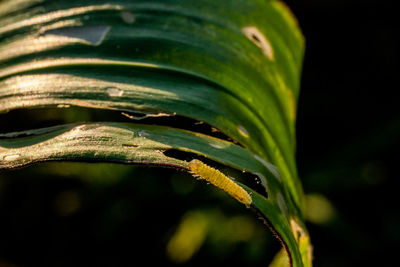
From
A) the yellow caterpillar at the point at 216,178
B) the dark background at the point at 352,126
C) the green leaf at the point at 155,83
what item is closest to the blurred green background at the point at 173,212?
the dark background at the point at 352,126

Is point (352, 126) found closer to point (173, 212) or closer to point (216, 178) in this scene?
point (173, 212)

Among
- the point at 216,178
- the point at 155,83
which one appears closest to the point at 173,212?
the point at 155,83

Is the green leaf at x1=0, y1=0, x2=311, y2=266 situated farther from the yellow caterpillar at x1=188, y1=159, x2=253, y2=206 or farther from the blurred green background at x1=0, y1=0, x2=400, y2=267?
the blurred green background at x1=0, y1=0, x2=400, y2=267

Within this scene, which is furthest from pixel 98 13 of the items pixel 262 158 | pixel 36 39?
pixel 262 158

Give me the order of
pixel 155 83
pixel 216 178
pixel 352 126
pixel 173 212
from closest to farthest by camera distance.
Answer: pixel 216 178 < pixel 155 83 < pixel 173 212 < pixel 352 126

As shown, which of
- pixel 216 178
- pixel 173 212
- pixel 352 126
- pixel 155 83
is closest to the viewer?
pixel 216 178

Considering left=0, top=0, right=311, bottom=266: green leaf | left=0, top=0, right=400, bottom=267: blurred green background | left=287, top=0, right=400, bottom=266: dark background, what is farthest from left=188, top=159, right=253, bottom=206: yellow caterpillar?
left=287, top=0, right=400, bottom=266: dark background

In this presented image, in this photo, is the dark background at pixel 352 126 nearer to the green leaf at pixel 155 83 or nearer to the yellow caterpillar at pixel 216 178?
the green leaf at pixel 155 83
